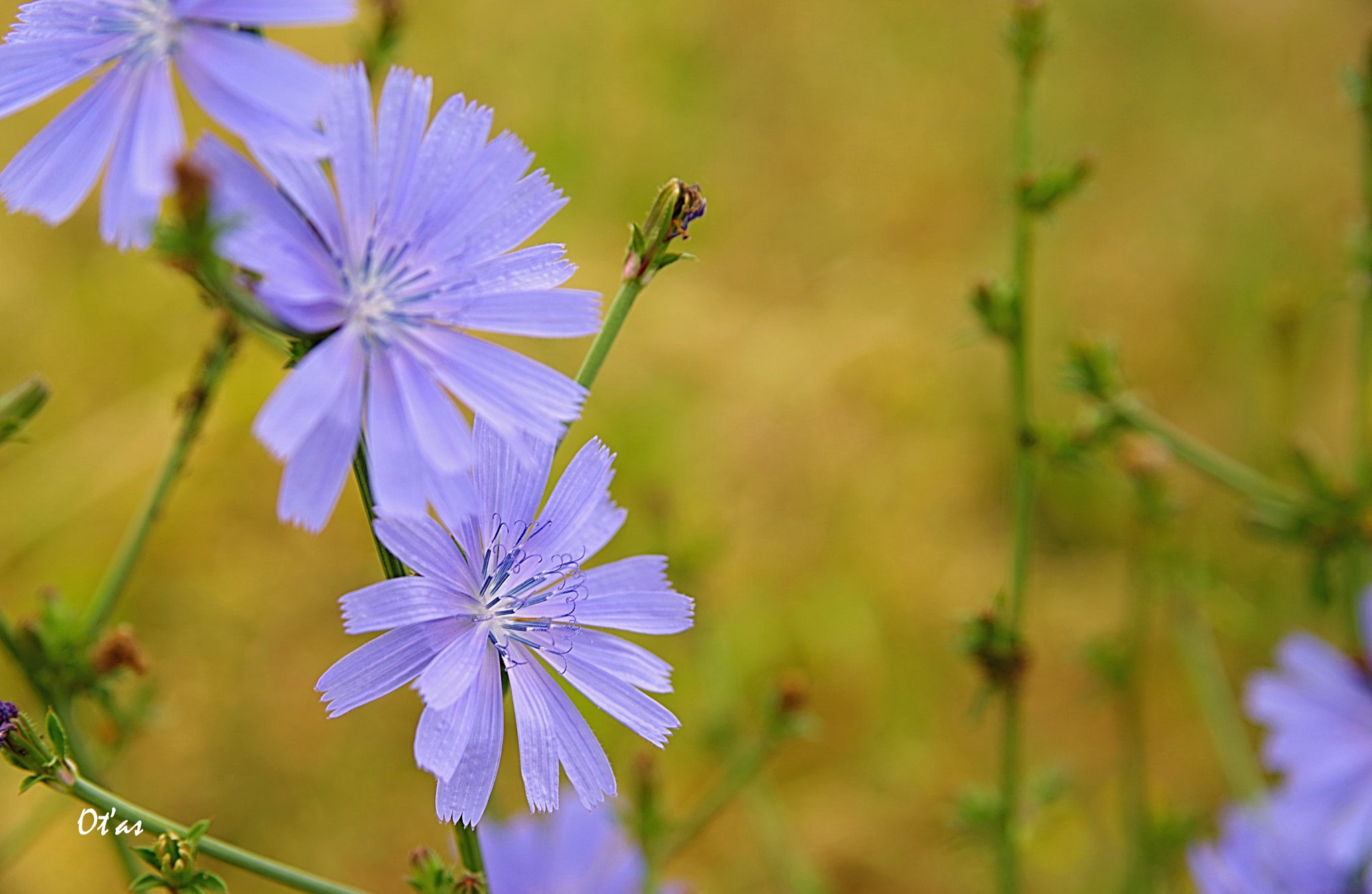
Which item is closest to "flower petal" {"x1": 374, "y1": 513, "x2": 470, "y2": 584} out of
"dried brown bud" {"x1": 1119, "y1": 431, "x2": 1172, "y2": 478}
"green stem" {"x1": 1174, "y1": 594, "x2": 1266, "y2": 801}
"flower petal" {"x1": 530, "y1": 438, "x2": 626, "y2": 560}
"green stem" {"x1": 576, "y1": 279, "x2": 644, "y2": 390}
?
"flower petal" {"x1": 530, "y1": 438, "x2": 626, "y2": 560}

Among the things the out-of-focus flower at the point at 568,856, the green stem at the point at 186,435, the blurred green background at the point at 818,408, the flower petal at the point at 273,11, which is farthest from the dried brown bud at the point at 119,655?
the blurred green background at the point at 818,408

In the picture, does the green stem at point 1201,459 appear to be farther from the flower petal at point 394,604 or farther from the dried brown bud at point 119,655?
the dried brown bud at point 119,655

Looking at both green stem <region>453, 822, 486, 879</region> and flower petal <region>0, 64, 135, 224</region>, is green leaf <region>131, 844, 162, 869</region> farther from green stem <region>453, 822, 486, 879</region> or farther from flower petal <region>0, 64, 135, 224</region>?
flower petal <region>0, 64, 135, 224</region>

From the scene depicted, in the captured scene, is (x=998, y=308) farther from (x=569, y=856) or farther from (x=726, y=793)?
(x=569, y=856)

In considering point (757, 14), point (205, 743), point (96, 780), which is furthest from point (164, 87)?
point (757, 14)

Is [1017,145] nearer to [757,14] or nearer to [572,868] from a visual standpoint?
[572,868]

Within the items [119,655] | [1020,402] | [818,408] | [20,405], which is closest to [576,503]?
[20,405]
